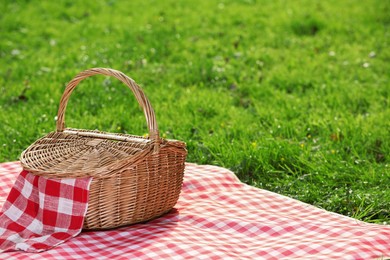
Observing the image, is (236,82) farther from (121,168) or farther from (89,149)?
(121,168)

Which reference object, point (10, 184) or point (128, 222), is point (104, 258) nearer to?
point (128, 222)

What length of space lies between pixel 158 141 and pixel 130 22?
15.2 feet

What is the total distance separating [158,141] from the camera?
3.42m

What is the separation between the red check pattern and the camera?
123 inches

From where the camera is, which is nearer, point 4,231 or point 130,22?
point 4,231

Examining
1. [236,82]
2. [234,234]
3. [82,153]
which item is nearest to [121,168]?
[82,153]

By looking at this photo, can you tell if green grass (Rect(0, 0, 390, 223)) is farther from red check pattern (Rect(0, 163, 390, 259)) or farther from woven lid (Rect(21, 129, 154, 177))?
woven lid (Rect(21, 129, 154, 177))

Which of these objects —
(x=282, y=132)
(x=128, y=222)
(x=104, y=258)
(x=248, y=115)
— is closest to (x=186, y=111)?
(x=248, y=115)

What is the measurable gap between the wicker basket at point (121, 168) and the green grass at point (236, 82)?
3.12ft

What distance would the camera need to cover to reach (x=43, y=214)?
3.36 m

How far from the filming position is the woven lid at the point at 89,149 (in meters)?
3.33

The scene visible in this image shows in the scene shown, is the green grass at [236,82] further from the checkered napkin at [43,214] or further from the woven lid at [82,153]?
the checkered napkin at [43,214]

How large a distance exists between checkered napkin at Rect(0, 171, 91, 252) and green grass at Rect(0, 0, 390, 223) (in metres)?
1.40

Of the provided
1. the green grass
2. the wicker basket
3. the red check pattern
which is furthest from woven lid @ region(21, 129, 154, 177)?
the green grass
